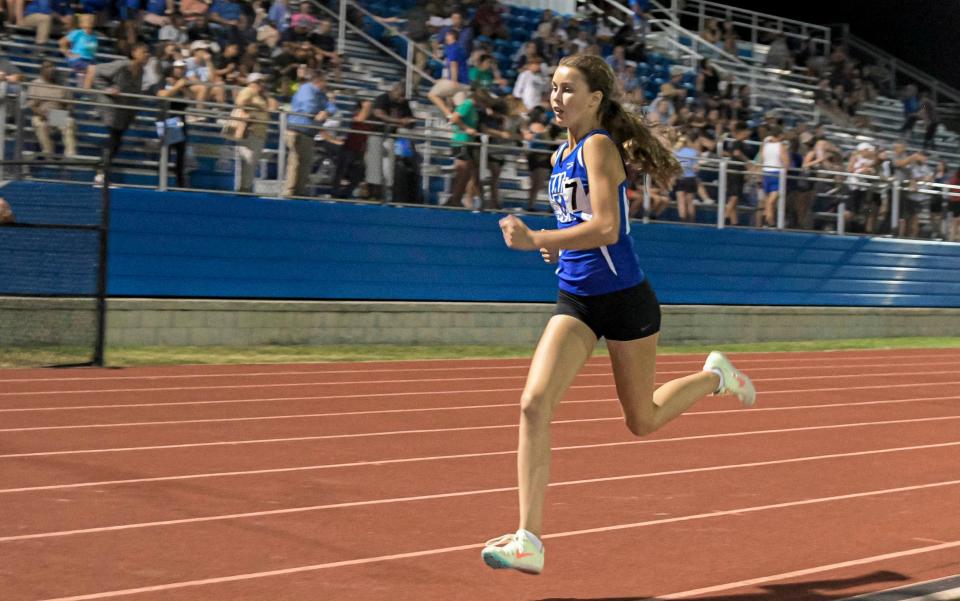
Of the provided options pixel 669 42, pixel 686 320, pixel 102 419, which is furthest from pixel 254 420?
pixel 669 42

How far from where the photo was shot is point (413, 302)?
17797 millimetres

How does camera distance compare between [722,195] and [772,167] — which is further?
[772,167]

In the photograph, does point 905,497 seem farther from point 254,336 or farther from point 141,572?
point 254,336

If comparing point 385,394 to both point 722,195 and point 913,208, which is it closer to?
point 722,195

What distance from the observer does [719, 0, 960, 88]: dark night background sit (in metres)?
35.5

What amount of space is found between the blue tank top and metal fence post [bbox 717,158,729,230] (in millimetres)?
14678

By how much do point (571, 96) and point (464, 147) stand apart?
1175cm

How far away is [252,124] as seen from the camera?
15.2m

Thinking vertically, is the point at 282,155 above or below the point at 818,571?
above

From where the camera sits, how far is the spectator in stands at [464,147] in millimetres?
17141

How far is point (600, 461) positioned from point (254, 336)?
8264mm

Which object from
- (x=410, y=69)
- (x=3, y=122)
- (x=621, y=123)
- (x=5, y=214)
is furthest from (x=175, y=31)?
(x=621, y=123)

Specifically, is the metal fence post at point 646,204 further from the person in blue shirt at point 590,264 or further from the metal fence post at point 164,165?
the person in blue shirt at point 590,264

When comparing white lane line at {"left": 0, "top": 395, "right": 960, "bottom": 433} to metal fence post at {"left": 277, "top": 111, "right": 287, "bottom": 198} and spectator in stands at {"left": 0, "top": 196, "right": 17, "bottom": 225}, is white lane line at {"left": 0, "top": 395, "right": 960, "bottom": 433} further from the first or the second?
metal fence post at {"left": 277, "top": 111, "right": 287, "bottom": 198}
